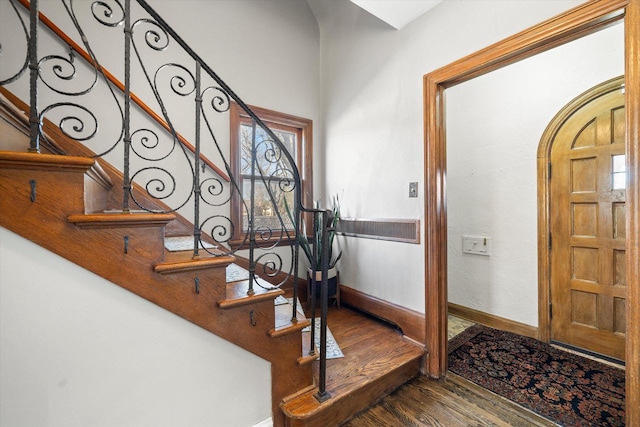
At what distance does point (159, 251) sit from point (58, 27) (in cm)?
191

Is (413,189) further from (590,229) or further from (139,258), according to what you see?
(139,258)

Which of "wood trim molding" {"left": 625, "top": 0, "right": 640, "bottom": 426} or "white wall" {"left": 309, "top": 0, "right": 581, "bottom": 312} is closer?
"wood trim molding" {"left": 625, "top": 0, "right": 640, "bottom": 426}

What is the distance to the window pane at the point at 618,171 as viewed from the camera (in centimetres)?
199

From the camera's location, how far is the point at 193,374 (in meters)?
1.18

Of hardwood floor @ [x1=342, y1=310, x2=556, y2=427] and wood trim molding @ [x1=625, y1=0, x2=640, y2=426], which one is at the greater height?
wood trim molding @ [x1=625, y1=0, x2=640, y2=426]

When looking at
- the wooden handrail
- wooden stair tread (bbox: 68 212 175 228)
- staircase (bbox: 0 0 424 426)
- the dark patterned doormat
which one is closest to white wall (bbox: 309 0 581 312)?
the dark patterned doormat

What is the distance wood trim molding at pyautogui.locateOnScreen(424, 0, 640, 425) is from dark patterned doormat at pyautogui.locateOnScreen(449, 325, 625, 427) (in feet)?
1.03

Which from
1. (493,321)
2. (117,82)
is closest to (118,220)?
(117,82)

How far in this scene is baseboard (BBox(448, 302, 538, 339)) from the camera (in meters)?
2.38

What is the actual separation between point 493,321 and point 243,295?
97.4 inches

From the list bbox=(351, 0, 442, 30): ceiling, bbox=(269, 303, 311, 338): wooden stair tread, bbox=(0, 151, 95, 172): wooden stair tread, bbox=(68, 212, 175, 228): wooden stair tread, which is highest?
bbox=(351, 0, 442, 30): ceiling

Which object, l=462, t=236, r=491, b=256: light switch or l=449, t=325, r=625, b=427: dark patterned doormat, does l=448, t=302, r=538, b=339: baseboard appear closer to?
l=449, t=325, r=625, b=427: dark patterned doormat

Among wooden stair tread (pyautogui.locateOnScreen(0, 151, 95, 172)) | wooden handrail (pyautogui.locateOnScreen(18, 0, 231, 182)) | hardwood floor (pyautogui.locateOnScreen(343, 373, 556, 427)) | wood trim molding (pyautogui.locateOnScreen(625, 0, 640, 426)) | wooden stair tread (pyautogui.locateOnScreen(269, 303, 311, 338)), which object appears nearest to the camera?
wooden stair tread (pyautogui.locateOnScreen(0, 151, 95, 172))

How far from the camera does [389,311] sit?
2166mm
